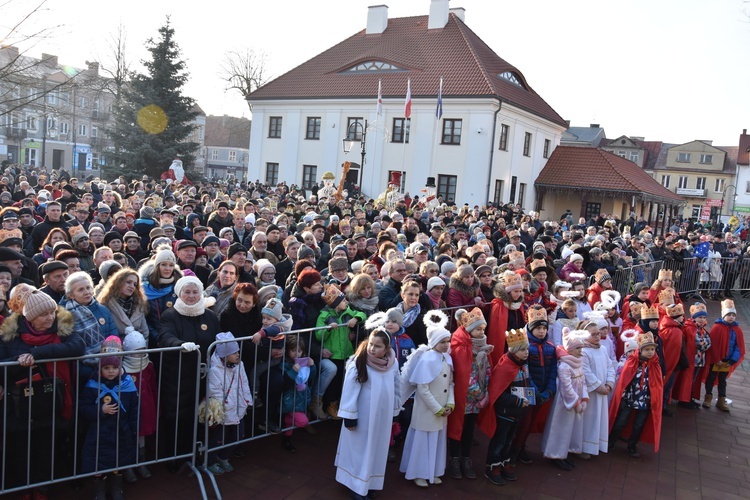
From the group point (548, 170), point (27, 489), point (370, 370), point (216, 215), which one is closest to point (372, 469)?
point (370, 370)

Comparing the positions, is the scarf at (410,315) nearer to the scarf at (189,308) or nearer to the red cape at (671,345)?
the scarf at (189,308)

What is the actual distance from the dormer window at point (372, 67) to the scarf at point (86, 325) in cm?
3210

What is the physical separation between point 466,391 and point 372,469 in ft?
3.85

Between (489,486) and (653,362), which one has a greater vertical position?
(653,362)

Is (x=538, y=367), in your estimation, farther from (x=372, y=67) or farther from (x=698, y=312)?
(x=372, y=67)

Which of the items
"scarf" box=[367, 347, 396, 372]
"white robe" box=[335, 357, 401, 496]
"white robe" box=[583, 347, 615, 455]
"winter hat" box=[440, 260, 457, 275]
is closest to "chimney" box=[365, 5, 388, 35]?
"winter hat" box=[440, 260, 457, 275]

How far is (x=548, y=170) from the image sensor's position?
36375 millimetres

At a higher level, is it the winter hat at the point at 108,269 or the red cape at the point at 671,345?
the winter hat at the point at 108,269

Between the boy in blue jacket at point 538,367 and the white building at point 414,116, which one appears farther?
the white building at point 414,116

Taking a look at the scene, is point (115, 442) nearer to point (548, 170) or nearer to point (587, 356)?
point (587, 356)

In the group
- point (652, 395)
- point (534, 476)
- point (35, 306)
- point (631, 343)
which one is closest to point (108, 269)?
point (35, 306)

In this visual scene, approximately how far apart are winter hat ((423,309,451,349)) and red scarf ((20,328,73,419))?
3.01 m

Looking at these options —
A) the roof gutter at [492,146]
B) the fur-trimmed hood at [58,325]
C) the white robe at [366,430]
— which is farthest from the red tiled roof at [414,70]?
the fur-trimmed hood at [58,325]

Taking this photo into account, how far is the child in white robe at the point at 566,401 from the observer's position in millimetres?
5910
